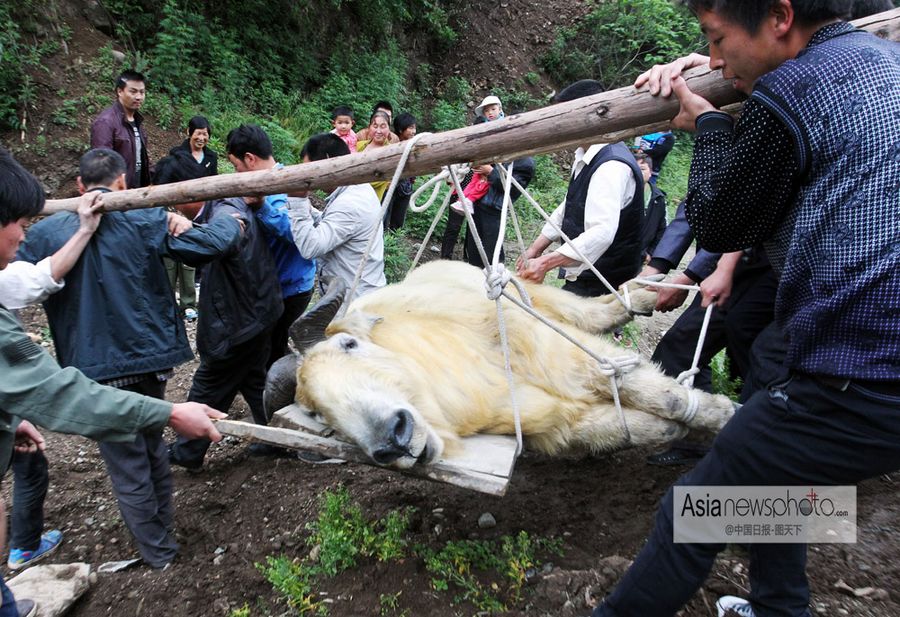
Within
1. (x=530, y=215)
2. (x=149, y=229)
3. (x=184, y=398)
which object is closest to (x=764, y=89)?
(x=149, y=229)

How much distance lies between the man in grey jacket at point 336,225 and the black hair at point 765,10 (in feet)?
8.28

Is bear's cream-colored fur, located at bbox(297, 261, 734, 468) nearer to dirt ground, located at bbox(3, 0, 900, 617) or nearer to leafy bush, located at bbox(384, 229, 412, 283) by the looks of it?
dirt ground, located at bbox(3, 0, 900, 617)

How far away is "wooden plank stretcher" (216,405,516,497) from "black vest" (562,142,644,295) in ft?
6.12

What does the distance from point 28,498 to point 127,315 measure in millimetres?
1247

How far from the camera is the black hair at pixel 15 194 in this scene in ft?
7.27

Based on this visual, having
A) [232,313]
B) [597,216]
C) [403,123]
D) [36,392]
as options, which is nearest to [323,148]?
[232,313]

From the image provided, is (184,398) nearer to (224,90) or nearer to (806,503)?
(806,503)

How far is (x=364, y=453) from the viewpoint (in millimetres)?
2484

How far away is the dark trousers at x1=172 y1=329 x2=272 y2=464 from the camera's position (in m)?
4.21

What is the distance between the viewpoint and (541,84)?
56.0ft

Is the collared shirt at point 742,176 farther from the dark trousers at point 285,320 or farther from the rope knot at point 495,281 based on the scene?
the dark trousers at point 285,320

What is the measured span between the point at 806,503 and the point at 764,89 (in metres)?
1.51

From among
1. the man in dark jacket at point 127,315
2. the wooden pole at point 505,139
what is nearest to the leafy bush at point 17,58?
the man in dark jacket at point 127,315

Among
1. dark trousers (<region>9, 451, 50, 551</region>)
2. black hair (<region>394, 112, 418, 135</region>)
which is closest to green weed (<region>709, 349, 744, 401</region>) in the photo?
dark trousers (<region>9, 451, 50, 551</region>)
